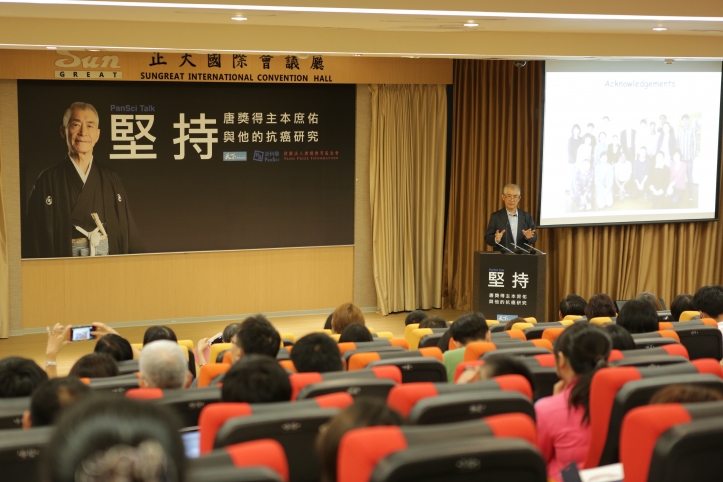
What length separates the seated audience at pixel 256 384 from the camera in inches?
106

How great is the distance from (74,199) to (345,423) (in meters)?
7.33

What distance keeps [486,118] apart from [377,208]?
1.67m

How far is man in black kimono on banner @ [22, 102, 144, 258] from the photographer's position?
834 centimetres

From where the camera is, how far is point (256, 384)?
2.69 metres

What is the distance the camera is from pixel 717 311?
5.86 meters

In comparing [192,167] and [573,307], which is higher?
[192,167]

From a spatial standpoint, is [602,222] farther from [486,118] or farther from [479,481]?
[479,481]

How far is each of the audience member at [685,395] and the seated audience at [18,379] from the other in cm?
244

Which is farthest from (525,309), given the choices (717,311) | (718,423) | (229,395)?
(718,423)

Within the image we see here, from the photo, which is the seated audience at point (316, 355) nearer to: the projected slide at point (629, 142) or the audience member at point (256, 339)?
the audience member at point (256, 339)

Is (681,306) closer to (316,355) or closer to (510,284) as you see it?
(510,284)

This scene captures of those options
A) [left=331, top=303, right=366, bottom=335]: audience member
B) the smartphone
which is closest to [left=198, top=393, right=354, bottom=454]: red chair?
the smartphone

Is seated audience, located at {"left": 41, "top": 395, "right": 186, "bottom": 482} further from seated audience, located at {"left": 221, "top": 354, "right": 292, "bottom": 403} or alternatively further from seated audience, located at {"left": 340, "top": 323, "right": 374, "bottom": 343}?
seated audience, located at {"left": 340, "top": 323, "right": 374, "bottom": 343}

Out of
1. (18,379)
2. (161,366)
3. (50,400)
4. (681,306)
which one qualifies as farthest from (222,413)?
(681,306)
